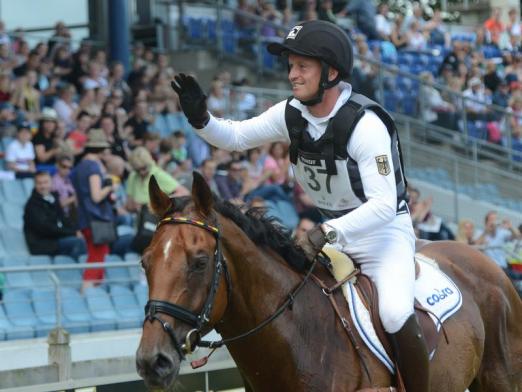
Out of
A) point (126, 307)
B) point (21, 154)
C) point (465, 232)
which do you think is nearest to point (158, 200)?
point (126, 307)

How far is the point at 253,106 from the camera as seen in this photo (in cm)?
1639

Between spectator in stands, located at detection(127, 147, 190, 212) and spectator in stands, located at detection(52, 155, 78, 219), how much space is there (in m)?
0.73

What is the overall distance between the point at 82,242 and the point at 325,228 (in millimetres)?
6641

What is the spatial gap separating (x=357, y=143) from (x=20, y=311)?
18.5ft

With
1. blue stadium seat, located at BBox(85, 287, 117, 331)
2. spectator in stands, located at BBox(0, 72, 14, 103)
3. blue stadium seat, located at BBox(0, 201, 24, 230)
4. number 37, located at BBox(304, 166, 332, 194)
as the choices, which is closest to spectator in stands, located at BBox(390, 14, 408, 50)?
spectator in stands, located at BBox(0, 72, 14, 103)

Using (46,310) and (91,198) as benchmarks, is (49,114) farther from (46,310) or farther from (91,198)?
(46,310)

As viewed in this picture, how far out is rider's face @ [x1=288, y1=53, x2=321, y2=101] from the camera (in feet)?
17.6

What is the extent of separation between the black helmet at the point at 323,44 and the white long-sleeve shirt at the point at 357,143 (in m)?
0.21

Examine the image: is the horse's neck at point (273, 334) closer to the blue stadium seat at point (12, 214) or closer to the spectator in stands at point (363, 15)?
the blue stadium seat at point (12, 214)

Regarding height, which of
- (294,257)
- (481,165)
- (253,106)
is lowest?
(481,165)

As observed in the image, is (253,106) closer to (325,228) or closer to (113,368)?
(113,368)

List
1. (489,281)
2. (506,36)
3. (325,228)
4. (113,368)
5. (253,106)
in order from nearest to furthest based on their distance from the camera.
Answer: (325,228) → (489,281) → (113,368) → (253,106) → (506,36)

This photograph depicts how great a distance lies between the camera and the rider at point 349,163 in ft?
17.1

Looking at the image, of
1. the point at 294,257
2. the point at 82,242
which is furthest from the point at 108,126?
the point at 294,257
